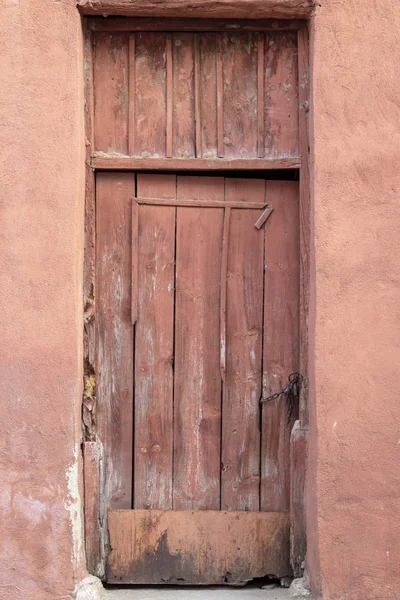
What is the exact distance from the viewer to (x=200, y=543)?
3.55m

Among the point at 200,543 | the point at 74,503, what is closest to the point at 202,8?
the point at 74,503

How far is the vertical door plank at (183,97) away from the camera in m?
3.53

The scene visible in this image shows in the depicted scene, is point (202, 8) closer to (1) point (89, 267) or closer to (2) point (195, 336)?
(1) point (89, 267)

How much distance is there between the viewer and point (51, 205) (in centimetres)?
326

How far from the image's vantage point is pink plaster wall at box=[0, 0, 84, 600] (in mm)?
3234

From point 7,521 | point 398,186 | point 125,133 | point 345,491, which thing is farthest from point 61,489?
point 398,186

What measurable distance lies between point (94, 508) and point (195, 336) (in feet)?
3.05

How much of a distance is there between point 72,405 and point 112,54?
5.44 ft

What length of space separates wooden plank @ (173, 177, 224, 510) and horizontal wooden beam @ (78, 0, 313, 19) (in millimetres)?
751

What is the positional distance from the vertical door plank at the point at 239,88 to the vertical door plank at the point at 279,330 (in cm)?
29

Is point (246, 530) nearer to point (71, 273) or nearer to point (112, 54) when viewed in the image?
point (71, 273)

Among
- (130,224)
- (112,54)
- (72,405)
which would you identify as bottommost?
(72,405)

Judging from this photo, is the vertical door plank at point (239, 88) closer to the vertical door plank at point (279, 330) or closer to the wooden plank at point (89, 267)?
the vertical door plank at point (279, 330)

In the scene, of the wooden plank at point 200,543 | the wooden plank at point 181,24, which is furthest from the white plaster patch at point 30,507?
the wooden plank at point 181,24
